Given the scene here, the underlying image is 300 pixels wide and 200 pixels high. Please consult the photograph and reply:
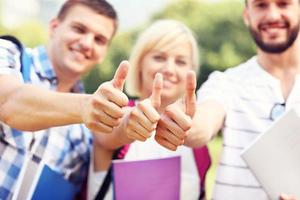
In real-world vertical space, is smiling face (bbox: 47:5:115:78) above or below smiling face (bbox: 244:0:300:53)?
below

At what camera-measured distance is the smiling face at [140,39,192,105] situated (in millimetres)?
1959

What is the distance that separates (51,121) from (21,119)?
0.29ft

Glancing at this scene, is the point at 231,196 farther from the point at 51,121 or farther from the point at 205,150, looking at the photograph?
the point at 51,121

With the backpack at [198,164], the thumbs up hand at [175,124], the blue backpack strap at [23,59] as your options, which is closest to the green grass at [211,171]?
the backpack at [198,164]

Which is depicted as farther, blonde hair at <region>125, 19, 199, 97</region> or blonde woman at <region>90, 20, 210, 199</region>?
blonde hair at <region>125, 19, 199, 97</region>

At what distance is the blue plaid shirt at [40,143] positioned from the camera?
5.24 ft

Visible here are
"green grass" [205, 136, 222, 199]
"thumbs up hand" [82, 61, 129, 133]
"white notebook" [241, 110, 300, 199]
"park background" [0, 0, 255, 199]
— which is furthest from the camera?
"park background" [0, 0, 255, 199]

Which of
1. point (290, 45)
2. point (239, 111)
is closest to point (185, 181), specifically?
point (239, 111)

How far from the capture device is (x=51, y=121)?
1.27m

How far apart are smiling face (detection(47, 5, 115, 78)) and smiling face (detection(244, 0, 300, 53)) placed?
0.52m

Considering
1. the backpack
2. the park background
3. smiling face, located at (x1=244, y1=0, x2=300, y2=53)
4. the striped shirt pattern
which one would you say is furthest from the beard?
the park background

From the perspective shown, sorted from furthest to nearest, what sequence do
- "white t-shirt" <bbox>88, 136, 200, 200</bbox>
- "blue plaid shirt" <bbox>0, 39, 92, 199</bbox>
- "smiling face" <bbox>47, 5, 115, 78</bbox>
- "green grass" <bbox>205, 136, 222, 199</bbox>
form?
"green grass" <bbox>205, 136, 222, 199</bbox> < "smiling face" <bbox>47, 5, 115, 78</bbox> < "white t-shirt" <bbox>88, 136, 200, 200</bbox> < "blue plaid shirt" <bbox>0, 39, 92, 199</bbox>

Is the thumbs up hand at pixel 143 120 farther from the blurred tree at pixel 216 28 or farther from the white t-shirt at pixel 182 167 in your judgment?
the blurred tree at pixel 216 28

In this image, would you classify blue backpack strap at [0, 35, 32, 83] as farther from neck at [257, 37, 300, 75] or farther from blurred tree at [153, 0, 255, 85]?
blurred tree at [153, 0, 255, 85]
